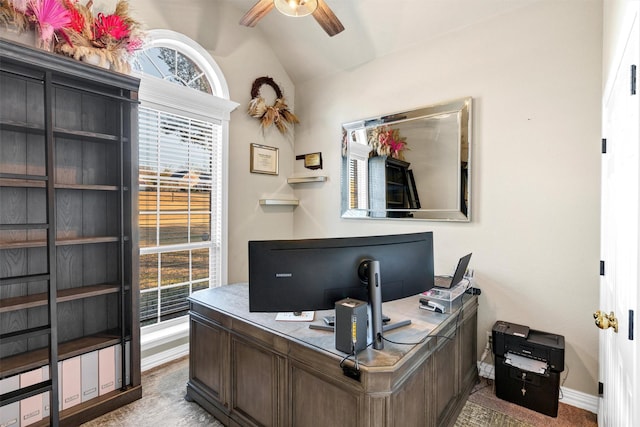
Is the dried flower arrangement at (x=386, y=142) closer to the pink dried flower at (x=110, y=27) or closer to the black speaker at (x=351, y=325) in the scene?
the black speaker at (x=351, y=325)

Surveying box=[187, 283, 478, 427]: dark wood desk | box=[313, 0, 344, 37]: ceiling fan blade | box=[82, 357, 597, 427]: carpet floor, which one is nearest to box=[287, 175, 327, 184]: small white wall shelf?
box=[313, 0, 344, 37]: ceiling fan blade

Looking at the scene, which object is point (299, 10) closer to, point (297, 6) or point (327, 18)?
point (297, 6)

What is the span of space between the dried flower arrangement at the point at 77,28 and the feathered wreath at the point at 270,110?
4.50 feet

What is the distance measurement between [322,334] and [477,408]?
4.89 feet

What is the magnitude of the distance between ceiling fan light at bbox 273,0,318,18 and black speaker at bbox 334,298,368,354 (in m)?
1.99

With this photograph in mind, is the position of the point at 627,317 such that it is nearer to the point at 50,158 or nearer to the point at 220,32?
the point at 50,158

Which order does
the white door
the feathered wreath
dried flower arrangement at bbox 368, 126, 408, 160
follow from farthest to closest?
1. the feathered wreath
2. dried flower arrangement at bbox 368, 126, 408, 160
3. the white door

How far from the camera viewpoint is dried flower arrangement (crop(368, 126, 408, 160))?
3.08 metres

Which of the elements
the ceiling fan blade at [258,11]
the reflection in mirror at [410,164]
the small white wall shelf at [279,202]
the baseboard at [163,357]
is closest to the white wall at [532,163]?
the reflection in mirror at [410,164]

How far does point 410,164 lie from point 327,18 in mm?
1485

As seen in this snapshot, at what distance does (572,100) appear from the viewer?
223 cm

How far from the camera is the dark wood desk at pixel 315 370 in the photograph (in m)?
1.34

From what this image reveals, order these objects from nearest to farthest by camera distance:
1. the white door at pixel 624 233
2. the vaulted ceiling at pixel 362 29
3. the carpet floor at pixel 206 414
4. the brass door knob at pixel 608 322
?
the white door at pixel 624 233
the brass door knob at pixel 608 322
the carpet floor at pixel 206 414
the vaulted ceiling at pixel 362 29

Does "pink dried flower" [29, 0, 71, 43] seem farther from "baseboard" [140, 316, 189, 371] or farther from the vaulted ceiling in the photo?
"baseboard" [140, 316, 189, 371]
